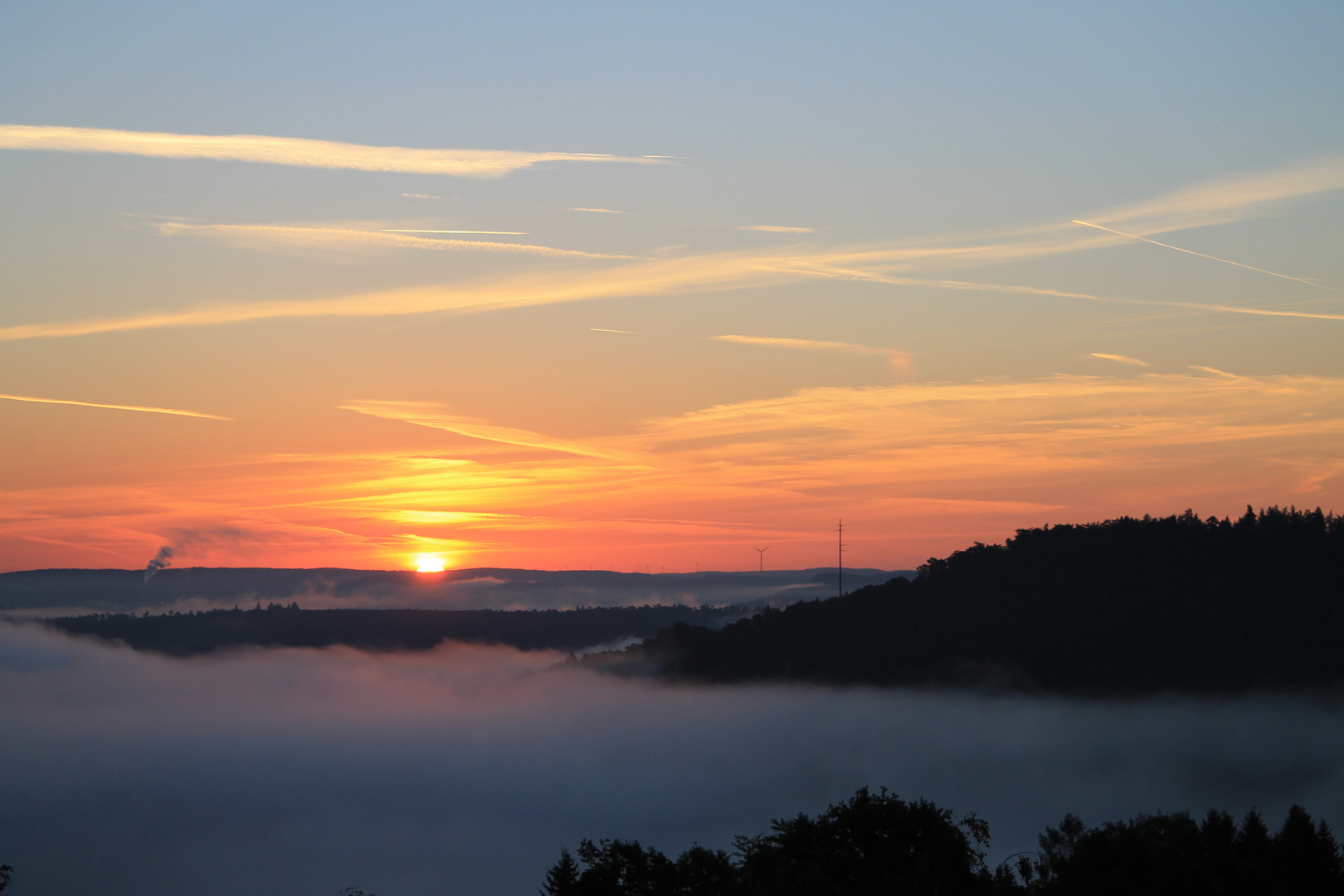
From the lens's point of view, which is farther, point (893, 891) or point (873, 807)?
point (873, 807)

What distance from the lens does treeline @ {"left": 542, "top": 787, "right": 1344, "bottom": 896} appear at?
2093 inches

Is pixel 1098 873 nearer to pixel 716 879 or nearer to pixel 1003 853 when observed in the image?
pixel 716 879

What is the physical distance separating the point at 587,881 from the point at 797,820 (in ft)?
40.4

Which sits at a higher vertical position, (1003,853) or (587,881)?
(587,881)

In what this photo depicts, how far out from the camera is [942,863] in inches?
2330

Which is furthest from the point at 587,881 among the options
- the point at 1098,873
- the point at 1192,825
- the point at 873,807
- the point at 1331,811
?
the point at 1331,811

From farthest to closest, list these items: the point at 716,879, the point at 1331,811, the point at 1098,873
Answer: the point at 1331,811
the point at 716,879
the point at 1098,873

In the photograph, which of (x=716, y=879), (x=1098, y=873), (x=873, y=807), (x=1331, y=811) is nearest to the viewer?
(x=1098, y=873)

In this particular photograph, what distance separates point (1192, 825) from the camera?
72.4 meters

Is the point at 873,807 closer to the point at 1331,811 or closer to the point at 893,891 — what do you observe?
the point at 893,891

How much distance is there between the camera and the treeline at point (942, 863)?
174 feet

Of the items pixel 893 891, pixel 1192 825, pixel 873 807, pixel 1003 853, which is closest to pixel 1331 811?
pixel 1003 853

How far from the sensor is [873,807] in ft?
224

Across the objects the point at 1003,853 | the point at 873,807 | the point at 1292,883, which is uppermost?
the point at 873,807
